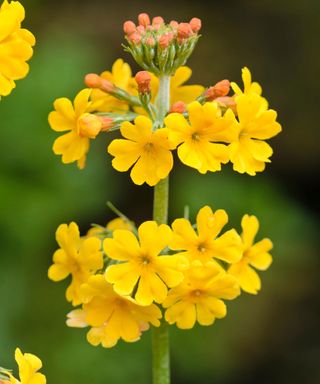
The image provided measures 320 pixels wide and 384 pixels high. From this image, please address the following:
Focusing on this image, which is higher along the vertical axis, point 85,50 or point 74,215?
point 85,50

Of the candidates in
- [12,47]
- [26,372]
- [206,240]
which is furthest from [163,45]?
[26,372]

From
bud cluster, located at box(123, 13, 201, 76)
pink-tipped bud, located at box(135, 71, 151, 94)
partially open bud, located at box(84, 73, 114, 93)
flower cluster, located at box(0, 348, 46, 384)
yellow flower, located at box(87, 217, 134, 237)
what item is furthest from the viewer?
yellow flower, located at box(87, 217, 134, 237)

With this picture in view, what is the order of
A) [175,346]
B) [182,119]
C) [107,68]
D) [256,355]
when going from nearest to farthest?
[182,119] < [175,346] < [256,355] < [107,68]

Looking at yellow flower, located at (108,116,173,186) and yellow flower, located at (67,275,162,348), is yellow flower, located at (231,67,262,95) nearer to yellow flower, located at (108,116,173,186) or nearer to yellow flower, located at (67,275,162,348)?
yellow flower, located at (108,116,173,186)

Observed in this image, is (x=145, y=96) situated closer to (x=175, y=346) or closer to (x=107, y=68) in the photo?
(x=175, y=346)

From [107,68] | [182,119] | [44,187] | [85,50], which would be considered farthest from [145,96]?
[107,68]

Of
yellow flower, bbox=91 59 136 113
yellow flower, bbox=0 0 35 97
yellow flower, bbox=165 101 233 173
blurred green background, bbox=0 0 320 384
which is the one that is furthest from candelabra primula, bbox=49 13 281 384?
blurred green background, bbox=0 0 320 384

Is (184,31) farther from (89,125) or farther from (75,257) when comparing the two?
(75,257)

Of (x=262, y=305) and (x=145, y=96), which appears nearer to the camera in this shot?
(x=145, y=96)
